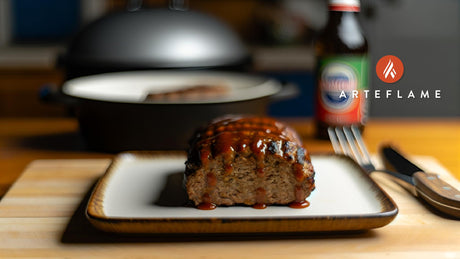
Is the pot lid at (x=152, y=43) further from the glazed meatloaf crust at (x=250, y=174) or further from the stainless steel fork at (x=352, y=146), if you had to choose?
the glazed meatloaf crust at (x=250, y=174)

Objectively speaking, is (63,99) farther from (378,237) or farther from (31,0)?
(31,0)

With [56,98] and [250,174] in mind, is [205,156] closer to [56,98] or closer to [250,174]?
[250,174]

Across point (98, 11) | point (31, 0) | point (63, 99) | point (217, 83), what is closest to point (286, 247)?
point (63, 99)

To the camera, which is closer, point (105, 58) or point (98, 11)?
point (105, 58)

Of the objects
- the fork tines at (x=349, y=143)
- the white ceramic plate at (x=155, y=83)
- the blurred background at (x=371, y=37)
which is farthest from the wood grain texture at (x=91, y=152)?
the blurred background at (x=371, y=37)

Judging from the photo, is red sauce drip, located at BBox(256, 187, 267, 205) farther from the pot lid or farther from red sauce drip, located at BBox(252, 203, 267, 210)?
the pot lid

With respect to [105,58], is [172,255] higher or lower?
lower
